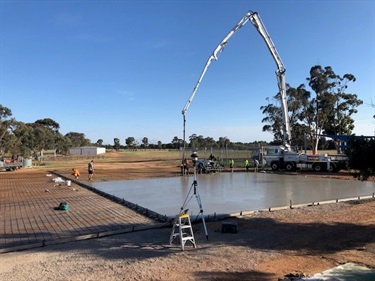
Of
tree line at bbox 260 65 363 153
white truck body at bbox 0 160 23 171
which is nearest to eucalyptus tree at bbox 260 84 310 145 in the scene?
tree line at bbox 260 65 363 153

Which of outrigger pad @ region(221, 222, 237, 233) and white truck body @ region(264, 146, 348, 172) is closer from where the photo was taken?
outrigger pad @ region(221, 222, 237, 233)

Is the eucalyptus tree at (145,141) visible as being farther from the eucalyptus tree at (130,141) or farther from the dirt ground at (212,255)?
the dirt ground at (212,255)

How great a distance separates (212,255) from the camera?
648 centimetres

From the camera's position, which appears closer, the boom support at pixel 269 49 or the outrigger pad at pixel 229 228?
Answer: the outrigger pad at pixel 229 228

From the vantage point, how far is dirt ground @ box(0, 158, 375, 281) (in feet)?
18.3

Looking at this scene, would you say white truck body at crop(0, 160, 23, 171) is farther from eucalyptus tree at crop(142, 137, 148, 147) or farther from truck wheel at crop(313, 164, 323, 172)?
eucalyptus tree at crop(142, 137, 148, 147)

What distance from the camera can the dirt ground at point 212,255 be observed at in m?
5.58

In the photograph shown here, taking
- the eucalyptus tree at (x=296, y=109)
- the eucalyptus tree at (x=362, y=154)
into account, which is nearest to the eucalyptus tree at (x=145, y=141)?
the eucalyptus tree at (x=296, y=109)

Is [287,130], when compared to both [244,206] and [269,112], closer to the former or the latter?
[244,206]

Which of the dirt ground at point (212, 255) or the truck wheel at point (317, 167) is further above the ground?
the truck wheel at point (317, 167)

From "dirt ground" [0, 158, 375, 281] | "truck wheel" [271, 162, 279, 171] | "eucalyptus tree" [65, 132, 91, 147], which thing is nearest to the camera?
"dirt ground" [0, 158, 375, 281]

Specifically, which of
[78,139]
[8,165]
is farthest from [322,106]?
[78,139]

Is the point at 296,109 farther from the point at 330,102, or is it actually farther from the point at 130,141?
the point at 130,141

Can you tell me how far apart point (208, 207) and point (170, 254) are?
5471 millimetres
